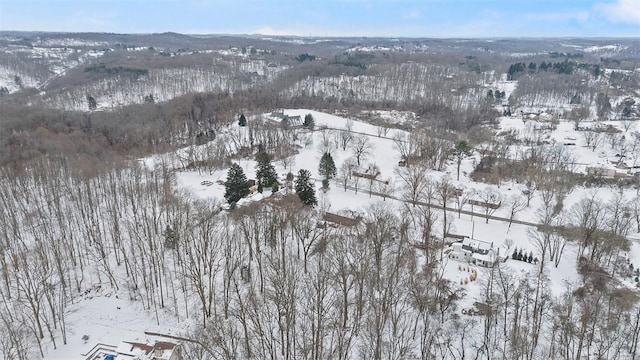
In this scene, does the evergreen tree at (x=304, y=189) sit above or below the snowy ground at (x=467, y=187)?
above

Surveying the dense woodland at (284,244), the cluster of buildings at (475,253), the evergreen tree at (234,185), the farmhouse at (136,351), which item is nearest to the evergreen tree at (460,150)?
the dense woodland at (284,244)

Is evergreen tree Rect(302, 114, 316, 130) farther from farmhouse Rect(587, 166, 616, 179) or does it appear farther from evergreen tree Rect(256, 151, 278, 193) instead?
farmhouse Rect(587, 166, 616, 179)

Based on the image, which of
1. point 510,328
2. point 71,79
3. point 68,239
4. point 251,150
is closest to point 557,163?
point 510,328

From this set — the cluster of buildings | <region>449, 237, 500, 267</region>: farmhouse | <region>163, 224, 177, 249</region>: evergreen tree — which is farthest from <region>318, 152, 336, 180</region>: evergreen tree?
<region>163, 224, 177, 249</region>: evergreen tree

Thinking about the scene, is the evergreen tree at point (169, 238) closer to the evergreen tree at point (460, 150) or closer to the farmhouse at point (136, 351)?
the farmhouse at point (136, 351)

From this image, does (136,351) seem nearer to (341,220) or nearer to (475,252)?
(341,220)

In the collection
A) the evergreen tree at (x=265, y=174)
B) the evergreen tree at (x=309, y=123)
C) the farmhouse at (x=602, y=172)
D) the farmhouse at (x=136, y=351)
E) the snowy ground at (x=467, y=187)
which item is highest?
the evergreen tree at (x=309, y=123)

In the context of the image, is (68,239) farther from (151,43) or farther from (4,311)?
(151,43)

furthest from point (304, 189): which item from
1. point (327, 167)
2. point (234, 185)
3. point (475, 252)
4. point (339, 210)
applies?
point (475, 252)
